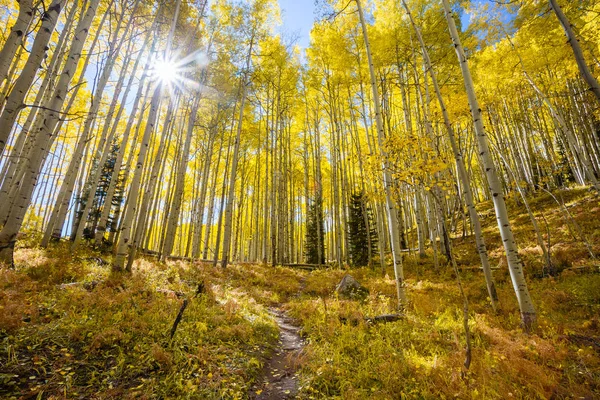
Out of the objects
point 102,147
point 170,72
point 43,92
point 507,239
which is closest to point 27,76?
point 43,92

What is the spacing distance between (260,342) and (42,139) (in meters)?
5.54

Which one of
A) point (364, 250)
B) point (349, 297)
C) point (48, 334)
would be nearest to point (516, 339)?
point (349, 297)

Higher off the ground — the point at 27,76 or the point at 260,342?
the point at 27,76

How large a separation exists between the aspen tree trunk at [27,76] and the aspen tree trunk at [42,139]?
1240mm

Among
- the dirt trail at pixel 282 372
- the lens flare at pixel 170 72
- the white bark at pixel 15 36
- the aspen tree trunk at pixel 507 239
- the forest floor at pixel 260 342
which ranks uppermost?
the lens flare at pixel 170 72

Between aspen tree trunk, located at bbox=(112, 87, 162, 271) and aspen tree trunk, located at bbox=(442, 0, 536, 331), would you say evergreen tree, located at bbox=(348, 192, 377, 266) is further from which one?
aspen tree trunk, located at bbox=(112, 87, 162, 271)

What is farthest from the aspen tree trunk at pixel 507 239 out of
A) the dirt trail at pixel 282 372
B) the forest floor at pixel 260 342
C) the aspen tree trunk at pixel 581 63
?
the dirt trail at pixel 282 372

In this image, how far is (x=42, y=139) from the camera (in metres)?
4.80

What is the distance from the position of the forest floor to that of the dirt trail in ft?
0.12

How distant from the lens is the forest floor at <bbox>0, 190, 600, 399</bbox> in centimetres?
312

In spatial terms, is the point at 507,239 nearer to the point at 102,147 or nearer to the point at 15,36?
the point at 15,36

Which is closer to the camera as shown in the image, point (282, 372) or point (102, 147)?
point (282, 372)

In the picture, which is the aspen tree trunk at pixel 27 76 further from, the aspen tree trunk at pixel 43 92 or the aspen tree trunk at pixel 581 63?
the aspen tree trunk at pixel 581 63

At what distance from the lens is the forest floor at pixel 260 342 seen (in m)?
3.12
